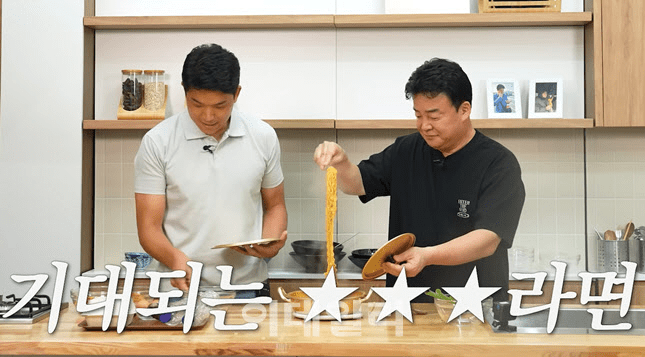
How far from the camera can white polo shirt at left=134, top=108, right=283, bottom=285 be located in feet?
9.14

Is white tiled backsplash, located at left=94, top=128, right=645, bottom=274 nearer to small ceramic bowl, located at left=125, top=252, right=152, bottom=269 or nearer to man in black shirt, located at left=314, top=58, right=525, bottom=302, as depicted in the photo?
small ceramic bowl, located at left=125, top=252, right=152, bottom=269

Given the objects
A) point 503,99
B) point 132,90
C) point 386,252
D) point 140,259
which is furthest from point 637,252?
point 132,90

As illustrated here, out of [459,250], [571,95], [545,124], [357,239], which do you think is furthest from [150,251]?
[571,95]

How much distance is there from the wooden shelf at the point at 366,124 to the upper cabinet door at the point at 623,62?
6.4 inches

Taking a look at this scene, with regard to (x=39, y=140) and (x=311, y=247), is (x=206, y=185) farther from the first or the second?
(x=39, y=140)

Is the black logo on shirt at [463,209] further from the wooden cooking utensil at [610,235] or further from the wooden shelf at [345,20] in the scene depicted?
the wooden cooking utensil at [610,235]

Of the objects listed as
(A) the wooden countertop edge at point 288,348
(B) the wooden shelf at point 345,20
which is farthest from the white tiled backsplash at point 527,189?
(A) the wooden countertop edge at point 288,348

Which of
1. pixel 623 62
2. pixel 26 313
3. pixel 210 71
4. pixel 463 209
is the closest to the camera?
pixel 26 313

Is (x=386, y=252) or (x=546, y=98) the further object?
(x=546, y=98)

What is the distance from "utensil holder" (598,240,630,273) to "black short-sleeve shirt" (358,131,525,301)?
1.19m

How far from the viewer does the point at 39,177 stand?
146 inches

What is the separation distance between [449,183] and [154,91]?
1735 mm

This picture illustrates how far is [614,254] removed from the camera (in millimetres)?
3719

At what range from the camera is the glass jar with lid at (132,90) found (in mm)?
3725
